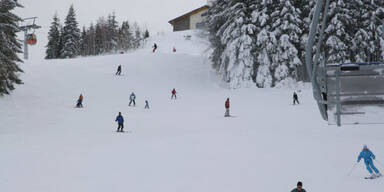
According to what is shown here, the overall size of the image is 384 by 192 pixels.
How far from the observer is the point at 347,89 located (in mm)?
4676

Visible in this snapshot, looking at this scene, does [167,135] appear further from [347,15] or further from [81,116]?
[347,15]

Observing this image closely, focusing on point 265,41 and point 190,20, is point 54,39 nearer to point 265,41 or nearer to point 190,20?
point 190,20

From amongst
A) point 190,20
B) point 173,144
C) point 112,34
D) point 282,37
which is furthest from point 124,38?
point 173,144

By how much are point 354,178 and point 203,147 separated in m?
6.03

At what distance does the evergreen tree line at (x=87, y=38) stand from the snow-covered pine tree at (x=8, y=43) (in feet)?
152

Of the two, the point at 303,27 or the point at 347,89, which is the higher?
the point at 303,27

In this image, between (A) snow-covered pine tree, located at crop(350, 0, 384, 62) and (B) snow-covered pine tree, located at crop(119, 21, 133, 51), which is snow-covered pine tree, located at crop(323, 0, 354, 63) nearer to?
(A) snow-covered pine tree, located at crop(350, 0, 384, 62)

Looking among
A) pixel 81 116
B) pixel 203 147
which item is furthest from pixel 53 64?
pixel 203 147

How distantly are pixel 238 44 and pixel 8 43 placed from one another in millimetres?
22805

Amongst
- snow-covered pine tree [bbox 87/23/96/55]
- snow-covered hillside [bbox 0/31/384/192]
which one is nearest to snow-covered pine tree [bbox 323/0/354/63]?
snow-covered hillside [bbox 0/31/384/192]

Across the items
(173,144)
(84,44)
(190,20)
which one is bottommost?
(173,144)

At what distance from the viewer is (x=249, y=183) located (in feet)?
33.4

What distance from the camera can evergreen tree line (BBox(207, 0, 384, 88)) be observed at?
33562 mm

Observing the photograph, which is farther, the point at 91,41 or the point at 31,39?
the point at 91,41
